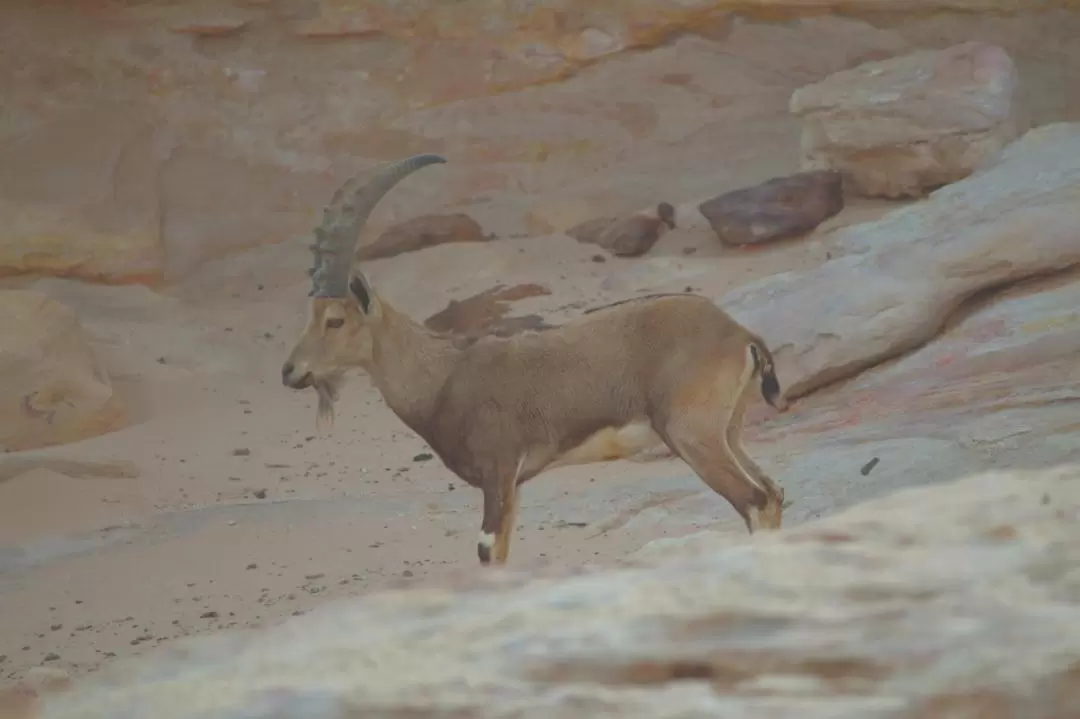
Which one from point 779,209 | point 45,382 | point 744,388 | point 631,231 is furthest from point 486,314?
point 744,388

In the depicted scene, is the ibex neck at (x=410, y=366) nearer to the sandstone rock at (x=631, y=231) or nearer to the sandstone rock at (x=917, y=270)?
the sandstone rock at (x=917, y=270)

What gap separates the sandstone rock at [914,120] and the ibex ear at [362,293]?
457 cm

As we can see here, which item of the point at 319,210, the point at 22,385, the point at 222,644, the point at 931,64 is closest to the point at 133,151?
the point at 319,210

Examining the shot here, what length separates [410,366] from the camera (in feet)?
16.2

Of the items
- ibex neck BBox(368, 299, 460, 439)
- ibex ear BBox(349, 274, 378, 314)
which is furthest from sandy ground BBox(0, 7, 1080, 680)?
ibex ear BBox(349, 274, 378, 314)

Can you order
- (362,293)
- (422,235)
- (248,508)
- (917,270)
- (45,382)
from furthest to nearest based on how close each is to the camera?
(422,235), (45,382), (917,270), (248,508), (362,293)

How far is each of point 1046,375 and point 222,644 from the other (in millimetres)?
4288

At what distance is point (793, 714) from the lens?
1.30m

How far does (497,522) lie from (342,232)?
1.13m

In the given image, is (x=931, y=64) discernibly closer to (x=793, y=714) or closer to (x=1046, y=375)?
(x=1046, y=375)

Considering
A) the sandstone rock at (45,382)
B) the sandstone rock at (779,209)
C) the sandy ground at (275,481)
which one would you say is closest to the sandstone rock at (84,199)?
the sandy ground at (275,481)

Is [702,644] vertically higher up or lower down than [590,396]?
higher up

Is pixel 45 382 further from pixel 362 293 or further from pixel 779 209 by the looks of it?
pixel 779 209

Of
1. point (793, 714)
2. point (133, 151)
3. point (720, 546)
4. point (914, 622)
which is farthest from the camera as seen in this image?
point (133, 151)
